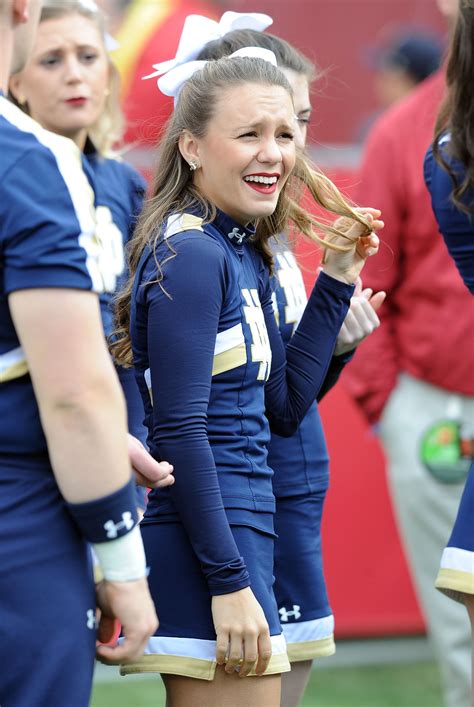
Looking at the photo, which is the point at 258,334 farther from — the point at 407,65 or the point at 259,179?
the point at 407,65

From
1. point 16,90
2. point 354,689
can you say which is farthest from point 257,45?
point 354,689

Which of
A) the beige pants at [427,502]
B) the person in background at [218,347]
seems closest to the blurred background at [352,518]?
the beige pants at [427,502]

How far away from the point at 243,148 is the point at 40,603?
962 mm

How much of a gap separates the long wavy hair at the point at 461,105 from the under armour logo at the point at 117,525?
1.12 metres

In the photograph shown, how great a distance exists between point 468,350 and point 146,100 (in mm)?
1743

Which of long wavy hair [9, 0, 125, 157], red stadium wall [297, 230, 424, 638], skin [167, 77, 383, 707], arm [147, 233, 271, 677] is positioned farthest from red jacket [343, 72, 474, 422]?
arm [147, 233, 271, 677]

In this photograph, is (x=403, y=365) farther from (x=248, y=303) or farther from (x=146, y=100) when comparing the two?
(x=248, y=303)

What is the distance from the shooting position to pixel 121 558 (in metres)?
1.85

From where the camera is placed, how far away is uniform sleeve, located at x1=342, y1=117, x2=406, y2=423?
4184mm

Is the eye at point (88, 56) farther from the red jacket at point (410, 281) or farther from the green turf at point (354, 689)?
the green turf at point (354, 689)

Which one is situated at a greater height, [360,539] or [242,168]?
[242,168]

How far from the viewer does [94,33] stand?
341cm

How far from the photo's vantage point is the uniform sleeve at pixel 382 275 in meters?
4.18

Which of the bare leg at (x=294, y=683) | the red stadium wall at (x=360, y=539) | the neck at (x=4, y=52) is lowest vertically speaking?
the red stadium wall at (x=360, y=539)
